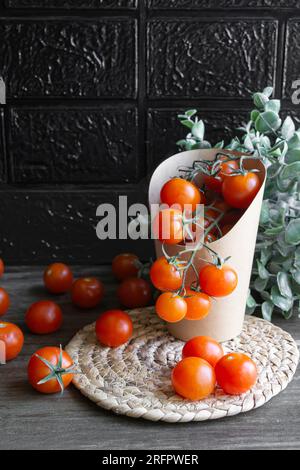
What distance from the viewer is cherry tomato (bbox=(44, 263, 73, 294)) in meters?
1.19

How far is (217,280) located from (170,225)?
0.34 ft

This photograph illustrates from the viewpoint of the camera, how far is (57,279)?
1188 mm

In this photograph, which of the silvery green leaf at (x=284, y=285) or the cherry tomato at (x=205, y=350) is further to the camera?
the silvery green leaf at (x=284, y=285)

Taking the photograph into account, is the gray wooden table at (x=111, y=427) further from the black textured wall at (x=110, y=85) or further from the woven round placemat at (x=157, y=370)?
the black textured wall at (x=110, y=85)

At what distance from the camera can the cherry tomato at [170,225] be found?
0.85 meters

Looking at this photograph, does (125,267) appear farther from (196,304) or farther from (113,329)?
(196,304)

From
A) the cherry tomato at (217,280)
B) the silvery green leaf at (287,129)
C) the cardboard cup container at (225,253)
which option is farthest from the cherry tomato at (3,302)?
the silvery green leaf at (287,129)

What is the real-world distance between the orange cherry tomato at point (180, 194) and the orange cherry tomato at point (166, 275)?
100 millimetres

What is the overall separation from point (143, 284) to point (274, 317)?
26cm

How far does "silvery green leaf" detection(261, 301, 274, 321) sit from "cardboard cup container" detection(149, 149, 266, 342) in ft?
0.25

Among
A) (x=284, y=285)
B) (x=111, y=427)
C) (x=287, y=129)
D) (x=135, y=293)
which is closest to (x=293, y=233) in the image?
(x=284, y=285)

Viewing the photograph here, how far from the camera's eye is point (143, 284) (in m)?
1.13
